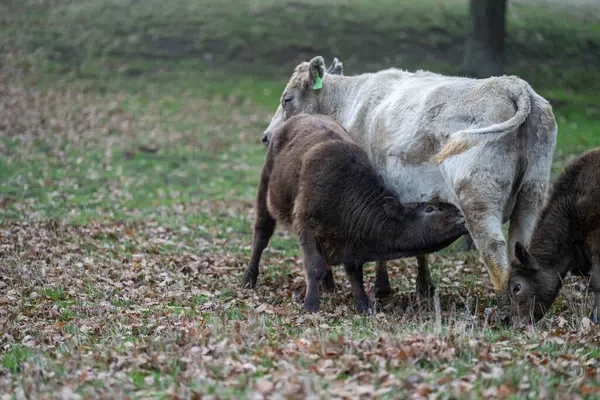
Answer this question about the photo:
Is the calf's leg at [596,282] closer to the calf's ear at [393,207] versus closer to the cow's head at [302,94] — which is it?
the calf's ear at [393,207]

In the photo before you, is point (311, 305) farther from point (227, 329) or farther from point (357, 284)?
point (227, 329)

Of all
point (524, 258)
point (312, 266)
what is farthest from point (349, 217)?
point (524, 258)

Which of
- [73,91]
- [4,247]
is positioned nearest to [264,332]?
[4,247]

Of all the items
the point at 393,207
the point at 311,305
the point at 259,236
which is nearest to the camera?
the point at 393,207

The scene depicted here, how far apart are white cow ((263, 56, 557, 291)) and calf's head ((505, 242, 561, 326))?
0.16 m

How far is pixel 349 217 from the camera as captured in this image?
8.65 m

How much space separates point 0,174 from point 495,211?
12401 mm

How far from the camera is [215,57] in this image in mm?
29188

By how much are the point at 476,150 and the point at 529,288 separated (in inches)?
62.1

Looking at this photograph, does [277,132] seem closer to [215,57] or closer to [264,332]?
[264,332]

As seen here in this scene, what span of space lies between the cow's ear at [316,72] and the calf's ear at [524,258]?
4.59 meters

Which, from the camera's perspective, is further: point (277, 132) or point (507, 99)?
point (277, 132)

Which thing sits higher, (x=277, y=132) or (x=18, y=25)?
(x=277, y=132)

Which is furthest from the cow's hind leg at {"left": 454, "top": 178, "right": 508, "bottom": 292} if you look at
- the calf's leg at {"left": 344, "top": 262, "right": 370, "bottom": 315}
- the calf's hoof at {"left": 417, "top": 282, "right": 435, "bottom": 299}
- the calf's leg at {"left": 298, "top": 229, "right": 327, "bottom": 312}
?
the calf's leg at {"left": 298, "top": 229, "right": 327, "bottom": 312}
